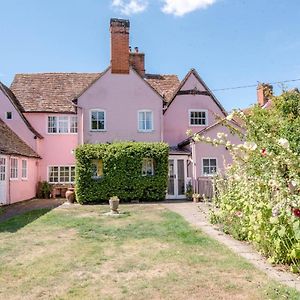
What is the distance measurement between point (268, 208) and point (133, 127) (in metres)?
19.8

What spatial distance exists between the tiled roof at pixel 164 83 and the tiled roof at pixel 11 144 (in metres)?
10.9

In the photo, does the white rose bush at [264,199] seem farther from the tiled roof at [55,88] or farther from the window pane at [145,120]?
the tiled roof at [55,88]

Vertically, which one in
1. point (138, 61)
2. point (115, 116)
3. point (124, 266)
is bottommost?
point (124, 266)

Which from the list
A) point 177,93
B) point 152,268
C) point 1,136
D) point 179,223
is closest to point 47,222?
point 179,223

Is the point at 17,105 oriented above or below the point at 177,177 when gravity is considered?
above

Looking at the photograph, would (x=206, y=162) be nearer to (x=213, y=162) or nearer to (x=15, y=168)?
(x=213, y=162)

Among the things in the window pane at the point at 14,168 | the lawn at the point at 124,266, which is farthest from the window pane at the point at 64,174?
the lawn at the point at 124,266

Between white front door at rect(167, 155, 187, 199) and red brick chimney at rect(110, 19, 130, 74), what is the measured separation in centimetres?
705

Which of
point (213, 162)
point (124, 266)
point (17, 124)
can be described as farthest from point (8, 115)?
point (124, 266)

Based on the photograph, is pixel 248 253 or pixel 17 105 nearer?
pixel 248 253

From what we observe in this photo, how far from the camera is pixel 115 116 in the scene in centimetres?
2705

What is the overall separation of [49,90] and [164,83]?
916 centimetres

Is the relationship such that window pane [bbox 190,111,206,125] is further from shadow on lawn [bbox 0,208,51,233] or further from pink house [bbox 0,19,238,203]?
shadow on lawn [bbox 0,208,51,233]

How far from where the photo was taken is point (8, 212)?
60.0 ft
